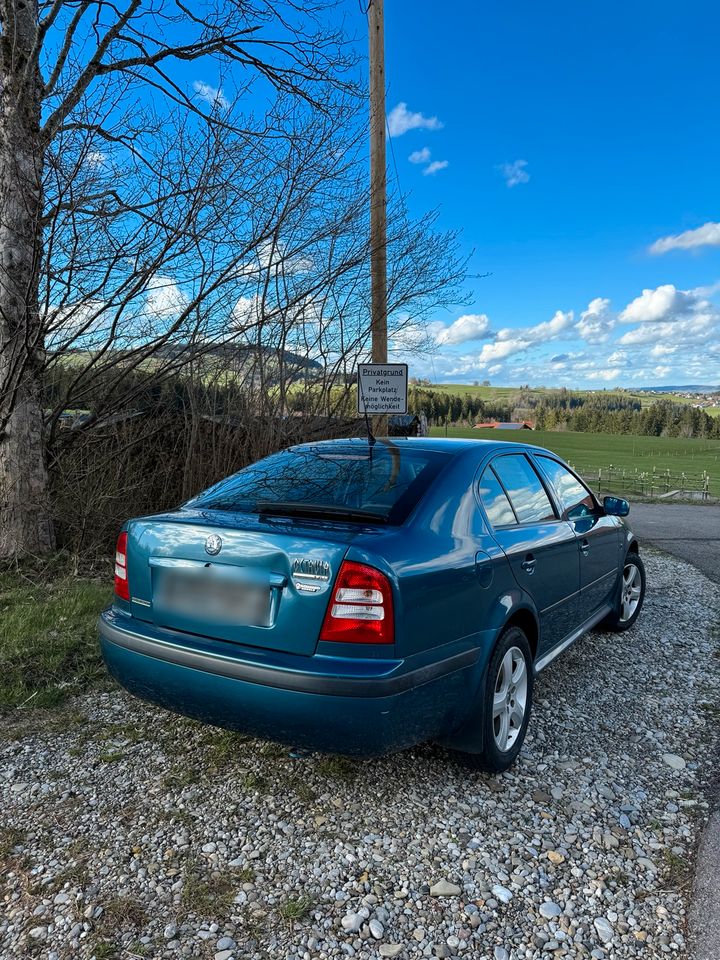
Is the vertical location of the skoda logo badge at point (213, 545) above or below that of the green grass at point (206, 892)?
above

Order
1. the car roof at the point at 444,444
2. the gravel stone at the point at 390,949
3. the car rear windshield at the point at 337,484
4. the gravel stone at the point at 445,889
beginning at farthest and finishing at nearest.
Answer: the car roof at the point at 444,444
the car rear windshield at the point at 337,484
the gravel stone at the point at 445,889
the gravel stone at the point at 390,949

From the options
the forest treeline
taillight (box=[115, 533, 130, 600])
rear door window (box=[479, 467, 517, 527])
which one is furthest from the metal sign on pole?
the forest treeline

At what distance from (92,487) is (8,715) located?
3.78 meters

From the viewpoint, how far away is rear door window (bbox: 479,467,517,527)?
10.9ft

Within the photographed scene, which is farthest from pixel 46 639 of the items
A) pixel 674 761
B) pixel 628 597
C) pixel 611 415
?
pixel 611 415

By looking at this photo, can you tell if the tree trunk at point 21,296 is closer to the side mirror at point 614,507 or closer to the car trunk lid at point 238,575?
the car trunk lid at point 238,575

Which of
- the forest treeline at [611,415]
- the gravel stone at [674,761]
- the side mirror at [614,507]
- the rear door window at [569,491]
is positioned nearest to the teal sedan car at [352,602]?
the rear door window at [569,491]

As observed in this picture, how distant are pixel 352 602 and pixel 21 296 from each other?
5.09m

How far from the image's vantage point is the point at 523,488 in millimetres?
3828

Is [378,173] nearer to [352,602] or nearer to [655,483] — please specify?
[352,602]

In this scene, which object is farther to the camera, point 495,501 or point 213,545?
point 495,501

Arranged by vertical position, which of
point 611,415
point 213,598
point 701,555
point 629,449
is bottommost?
point 629,449

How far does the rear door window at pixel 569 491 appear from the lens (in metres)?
4.32

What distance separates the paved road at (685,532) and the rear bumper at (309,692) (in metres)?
6.00
